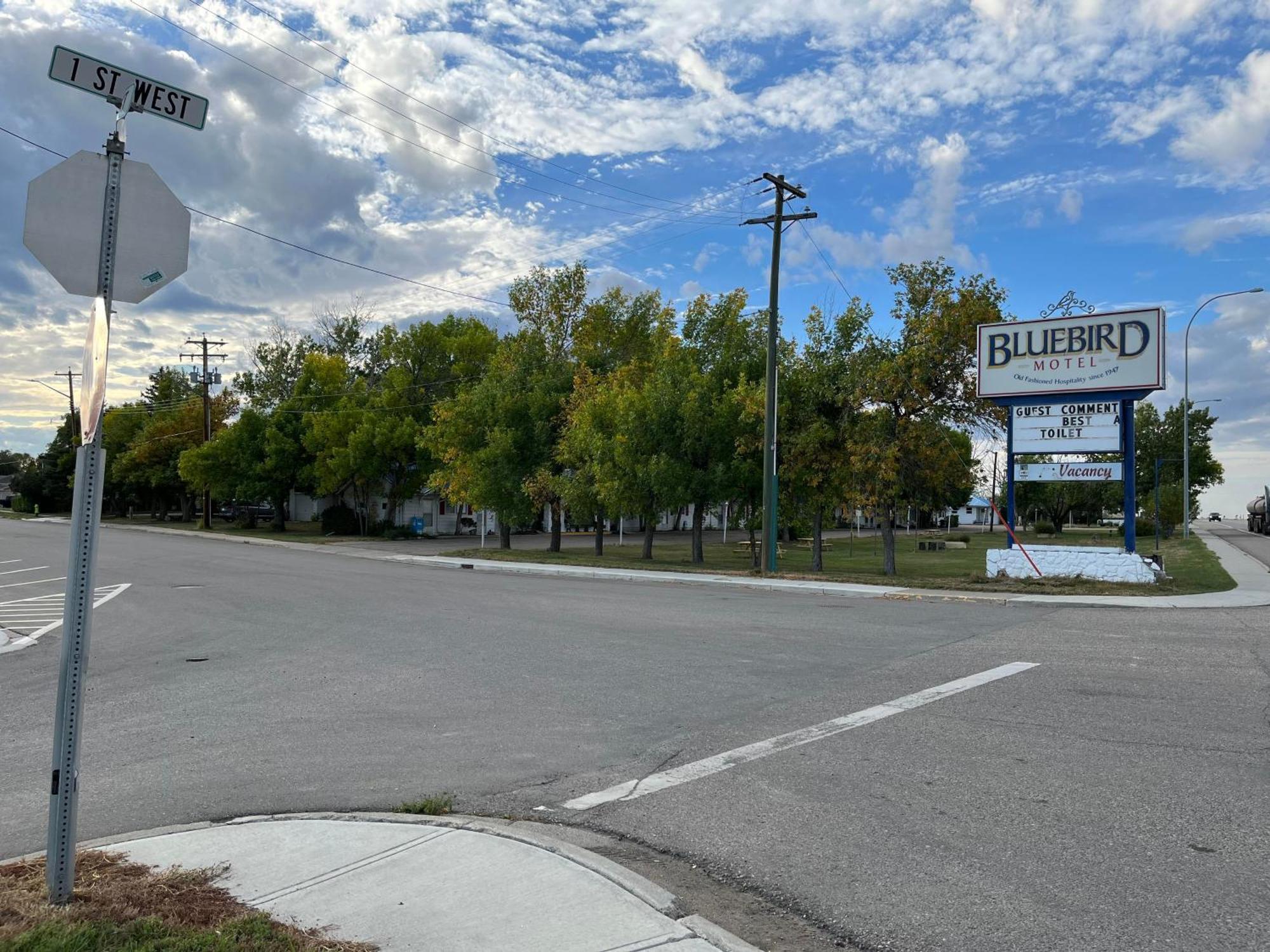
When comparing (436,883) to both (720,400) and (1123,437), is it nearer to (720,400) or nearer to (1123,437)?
(1123,437)

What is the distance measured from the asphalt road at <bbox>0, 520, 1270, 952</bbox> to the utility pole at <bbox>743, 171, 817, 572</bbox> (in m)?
10.5

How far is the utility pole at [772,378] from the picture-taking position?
81.1ft

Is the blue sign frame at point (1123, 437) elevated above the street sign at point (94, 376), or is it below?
above

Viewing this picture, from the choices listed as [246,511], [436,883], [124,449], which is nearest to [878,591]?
[436,883]

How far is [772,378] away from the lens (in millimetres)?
24969

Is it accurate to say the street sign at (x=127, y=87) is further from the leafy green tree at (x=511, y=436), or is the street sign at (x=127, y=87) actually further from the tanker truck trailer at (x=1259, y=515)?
the tanker truck trailer at (x=1259, y=515)

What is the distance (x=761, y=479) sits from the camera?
29.8 meters

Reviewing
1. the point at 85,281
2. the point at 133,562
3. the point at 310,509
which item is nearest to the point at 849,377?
the point at 133,562

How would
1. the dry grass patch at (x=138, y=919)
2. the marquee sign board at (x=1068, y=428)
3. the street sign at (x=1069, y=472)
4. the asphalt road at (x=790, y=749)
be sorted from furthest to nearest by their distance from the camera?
the marquee sign board at (x=1068, y=428) < the street sign at (x=1069, y=472) < the asphalt road at (x=790, y=749) < the dry grass patch at (x=138, y=919)

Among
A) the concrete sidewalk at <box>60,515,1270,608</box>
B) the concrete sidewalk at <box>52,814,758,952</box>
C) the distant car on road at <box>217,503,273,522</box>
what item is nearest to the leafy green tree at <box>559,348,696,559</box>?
the concrete sidewalk at <box>60,515,1270,608</box>

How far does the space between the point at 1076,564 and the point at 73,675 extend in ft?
69.4

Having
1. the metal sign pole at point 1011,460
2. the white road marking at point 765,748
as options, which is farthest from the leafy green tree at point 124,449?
the white road marking at point 765,748

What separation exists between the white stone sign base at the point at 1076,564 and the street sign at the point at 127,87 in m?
20.5

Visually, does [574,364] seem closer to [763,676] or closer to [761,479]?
[761,479]
